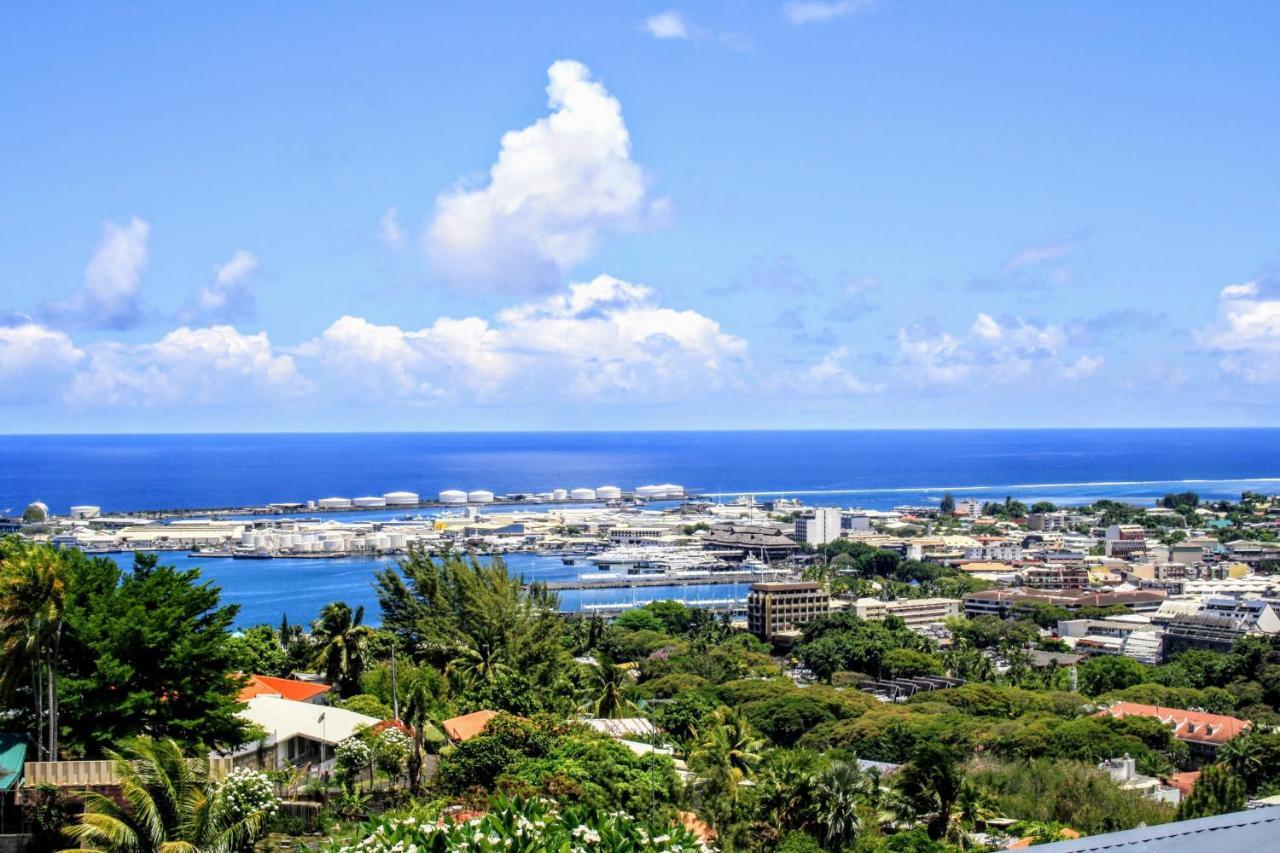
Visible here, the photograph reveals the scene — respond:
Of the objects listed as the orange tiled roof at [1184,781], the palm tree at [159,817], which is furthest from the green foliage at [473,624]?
the orange tiled roof at [1184,781]

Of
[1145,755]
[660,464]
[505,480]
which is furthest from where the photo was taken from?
[660,464]

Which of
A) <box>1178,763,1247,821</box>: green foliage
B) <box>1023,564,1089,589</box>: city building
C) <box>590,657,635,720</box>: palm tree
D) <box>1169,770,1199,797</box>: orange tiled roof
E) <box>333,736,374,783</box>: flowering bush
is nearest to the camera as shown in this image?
<box>333,736,374,783</box>: flowering bush

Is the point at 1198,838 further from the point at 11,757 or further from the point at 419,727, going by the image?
the point at 419,727

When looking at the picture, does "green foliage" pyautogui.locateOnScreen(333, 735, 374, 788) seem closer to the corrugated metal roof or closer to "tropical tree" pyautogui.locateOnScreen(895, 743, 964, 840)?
"tropical tree" pyautogui.locateOnScreen(895, 743, 964, 840)

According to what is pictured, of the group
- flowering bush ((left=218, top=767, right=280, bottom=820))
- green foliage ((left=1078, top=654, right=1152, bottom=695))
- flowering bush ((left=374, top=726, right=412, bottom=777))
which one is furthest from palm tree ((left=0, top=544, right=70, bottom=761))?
green foliage ((left=1078, top=654, right=1152, bottom=695))

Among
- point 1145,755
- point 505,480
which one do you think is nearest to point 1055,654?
point 1145,755

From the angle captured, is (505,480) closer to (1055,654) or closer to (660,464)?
(660,464)
